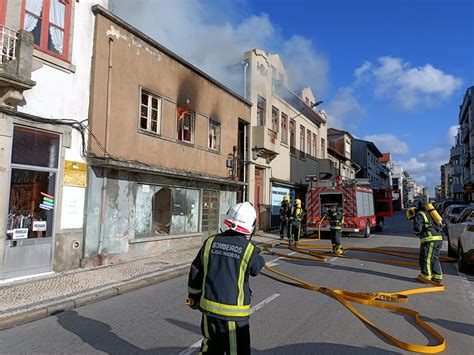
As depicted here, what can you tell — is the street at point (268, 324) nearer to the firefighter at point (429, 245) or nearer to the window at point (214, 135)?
the firefighter at point (429, 245)

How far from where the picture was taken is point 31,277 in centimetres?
779

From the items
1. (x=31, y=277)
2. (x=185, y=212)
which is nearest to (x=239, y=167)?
(x=185, y=212)

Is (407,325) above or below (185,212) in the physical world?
below

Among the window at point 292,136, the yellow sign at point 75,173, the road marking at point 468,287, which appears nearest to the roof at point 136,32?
the yellow sign at point 75,173

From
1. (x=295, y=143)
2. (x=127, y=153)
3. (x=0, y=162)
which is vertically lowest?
(x=0, y=162)

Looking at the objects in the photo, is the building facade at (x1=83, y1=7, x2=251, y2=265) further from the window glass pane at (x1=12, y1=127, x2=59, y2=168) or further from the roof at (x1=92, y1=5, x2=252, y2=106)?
the window glass pane at (x1=12, y1=127, x2=59, y2=168)

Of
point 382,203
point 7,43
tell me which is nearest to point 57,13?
point 7,43

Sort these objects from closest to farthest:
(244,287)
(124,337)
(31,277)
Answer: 1. (244,287)
2. (124,337)
3. (31,277)

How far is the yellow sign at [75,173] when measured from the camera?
863 centimetres

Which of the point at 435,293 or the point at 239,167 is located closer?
the point at 435,293

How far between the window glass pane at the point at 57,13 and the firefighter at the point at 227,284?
25.7 ft

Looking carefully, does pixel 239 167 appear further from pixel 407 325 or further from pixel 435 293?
pixel 407 325

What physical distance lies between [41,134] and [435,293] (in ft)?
27.9

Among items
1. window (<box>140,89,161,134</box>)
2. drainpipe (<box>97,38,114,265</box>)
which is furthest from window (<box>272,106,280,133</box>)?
drainpipe (<box>97,38,114,265</box>)
